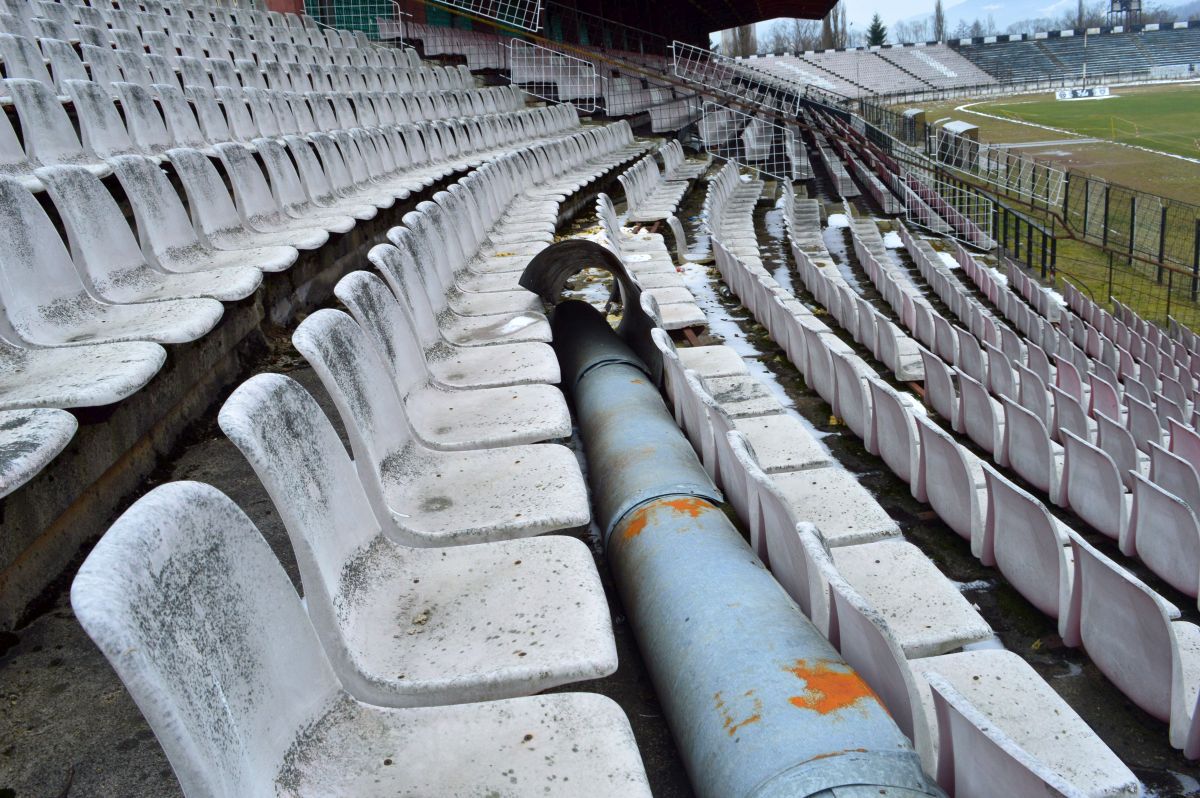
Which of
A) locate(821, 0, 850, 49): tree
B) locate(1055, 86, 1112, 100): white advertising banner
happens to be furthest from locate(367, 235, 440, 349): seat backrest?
locate(821, 0, 850, 49): tree

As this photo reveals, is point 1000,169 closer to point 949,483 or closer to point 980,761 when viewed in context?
point 949,483

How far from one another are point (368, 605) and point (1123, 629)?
187cm

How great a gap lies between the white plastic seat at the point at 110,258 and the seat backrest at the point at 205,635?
1612 mm

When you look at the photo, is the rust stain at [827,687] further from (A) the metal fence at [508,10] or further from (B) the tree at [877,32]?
(B) the tree at [877,32]

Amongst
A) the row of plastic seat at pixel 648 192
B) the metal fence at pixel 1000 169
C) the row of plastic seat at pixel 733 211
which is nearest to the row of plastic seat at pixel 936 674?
the row of plastic seat at pixel 733 211

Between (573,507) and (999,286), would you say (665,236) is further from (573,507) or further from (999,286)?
(573,507)

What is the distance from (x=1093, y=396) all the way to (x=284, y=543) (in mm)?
5271

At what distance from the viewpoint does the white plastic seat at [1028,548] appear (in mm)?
2668

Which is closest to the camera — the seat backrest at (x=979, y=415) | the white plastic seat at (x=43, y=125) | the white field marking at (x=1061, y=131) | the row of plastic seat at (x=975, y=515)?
the row of plastic seat at (x=975, y=515)

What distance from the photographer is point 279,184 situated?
449 cm

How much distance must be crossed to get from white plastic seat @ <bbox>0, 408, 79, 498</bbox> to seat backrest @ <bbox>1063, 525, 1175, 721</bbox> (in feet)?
7.78

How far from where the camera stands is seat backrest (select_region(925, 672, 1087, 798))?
1.41m

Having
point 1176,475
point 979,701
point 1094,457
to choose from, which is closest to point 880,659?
point 979,701

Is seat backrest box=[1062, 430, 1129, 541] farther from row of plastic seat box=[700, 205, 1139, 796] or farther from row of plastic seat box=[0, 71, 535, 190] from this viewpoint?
row of plastic seat box=[0, 71, 535, 190]
